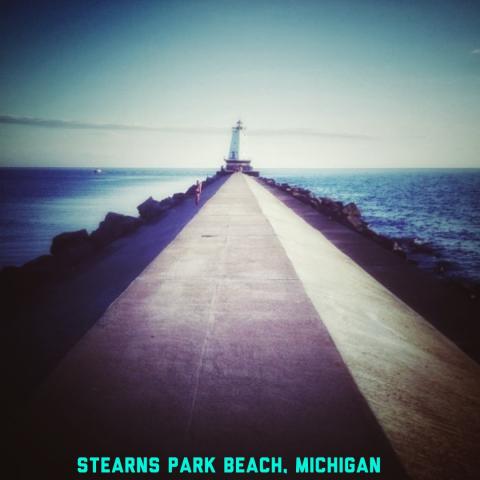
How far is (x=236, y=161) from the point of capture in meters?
70.5

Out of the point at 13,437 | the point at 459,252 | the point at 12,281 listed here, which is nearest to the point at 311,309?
the point at 13,437

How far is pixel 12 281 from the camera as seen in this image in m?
5.77

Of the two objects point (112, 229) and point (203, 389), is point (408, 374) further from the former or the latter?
point (112, 229)

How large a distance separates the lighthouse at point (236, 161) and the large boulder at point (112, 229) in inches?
2230

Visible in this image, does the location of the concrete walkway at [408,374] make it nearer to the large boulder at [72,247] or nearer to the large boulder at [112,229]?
the large boulder at [72,247]

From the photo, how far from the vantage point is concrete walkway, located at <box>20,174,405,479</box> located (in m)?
1.86

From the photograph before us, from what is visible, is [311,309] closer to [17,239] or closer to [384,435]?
[384,435]

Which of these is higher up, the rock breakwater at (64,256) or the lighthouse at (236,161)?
the lighthouse at (236,161)

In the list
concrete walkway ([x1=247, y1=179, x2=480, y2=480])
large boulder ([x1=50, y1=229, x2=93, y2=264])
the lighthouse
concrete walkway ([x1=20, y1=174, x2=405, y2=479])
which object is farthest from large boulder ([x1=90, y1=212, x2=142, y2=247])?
the lighthouse

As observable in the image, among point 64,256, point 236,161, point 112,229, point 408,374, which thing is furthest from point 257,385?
point 236,161

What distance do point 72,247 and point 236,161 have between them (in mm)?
65500

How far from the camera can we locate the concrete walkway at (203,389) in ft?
6.11

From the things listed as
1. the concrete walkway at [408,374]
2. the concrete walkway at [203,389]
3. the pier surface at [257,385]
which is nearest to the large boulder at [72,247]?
the pier surface at [257,385]

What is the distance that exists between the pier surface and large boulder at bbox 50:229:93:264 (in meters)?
4.37
